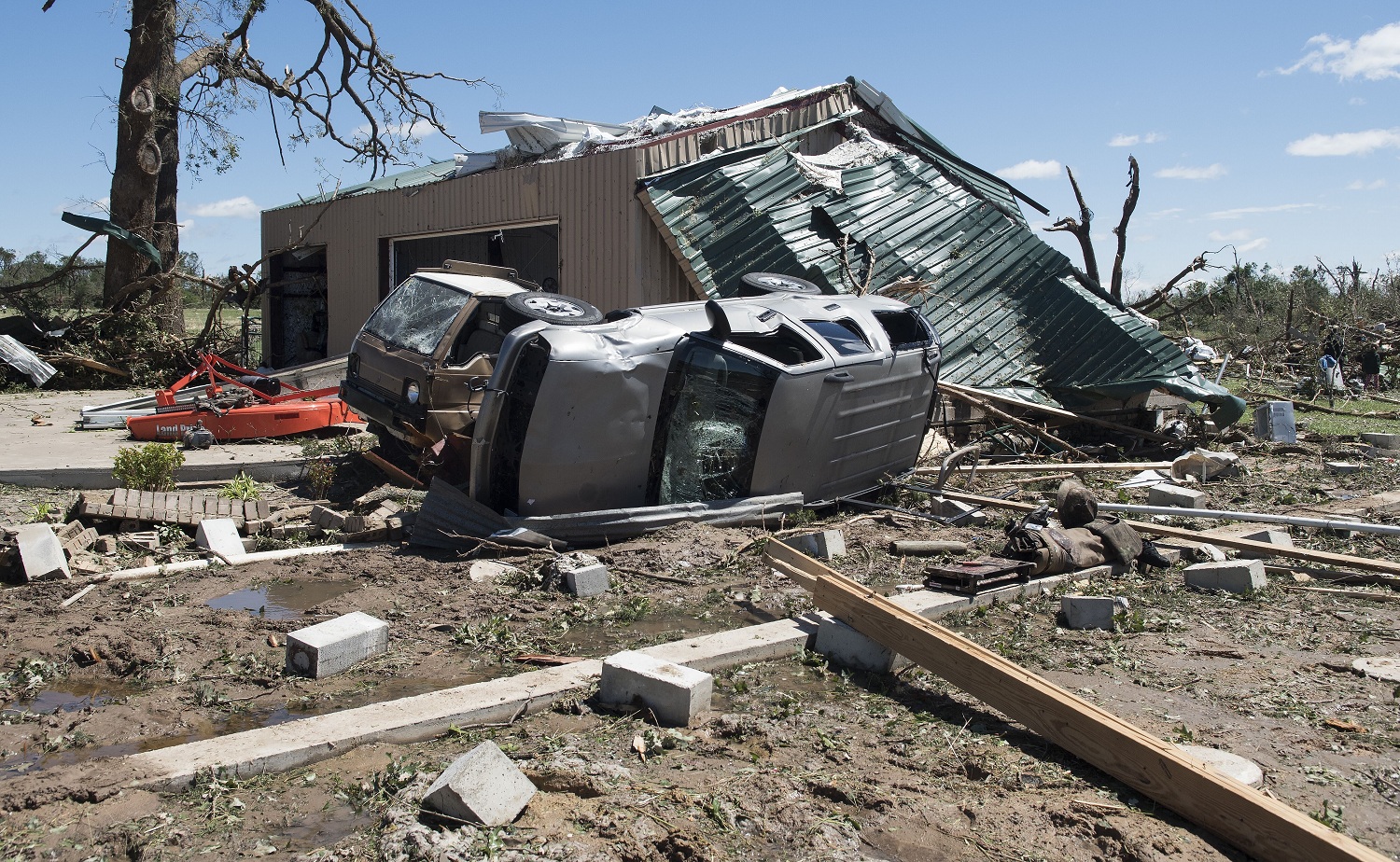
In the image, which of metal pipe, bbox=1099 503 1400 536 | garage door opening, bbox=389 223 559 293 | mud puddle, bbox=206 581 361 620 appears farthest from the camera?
garage door opening, bbox=389 223 559 293

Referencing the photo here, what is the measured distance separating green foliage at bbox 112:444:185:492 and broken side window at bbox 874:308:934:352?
6.32 meters

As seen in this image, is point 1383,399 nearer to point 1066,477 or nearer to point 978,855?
point 1066,477

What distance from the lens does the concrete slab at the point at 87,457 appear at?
901 centimetres

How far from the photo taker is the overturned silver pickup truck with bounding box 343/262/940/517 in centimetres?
659

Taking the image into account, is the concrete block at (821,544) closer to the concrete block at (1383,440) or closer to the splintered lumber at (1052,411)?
the splintered lumber at (1052,411)

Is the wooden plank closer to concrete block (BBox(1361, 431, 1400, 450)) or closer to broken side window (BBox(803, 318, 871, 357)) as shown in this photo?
broken side window (BBox(803, 318, 871, 357))

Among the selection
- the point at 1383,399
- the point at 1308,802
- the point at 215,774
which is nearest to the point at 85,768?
the point at 215,774

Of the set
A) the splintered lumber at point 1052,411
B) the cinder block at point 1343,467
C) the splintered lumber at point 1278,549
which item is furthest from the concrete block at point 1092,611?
the cinder block at point 1343,467

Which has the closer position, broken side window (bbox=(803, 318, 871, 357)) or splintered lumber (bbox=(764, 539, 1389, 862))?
splintered lumber (bbox=(764, 539, 1389, 862))

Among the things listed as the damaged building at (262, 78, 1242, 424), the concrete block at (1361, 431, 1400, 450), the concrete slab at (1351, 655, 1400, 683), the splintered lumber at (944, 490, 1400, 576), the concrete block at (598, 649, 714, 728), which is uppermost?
the damaged building at (262, 78, 1242, 424)

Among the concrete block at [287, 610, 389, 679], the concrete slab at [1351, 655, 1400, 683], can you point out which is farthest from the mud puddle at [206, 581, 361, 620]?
the concrete slab at [1351, 655, 1400, 683]

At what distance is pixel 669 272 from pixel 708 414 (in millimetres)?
6686

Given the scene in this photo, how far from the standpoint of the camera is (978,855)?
3080 millimetres

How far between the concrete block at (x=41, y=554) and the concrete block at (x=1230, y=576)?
699 centimetres
